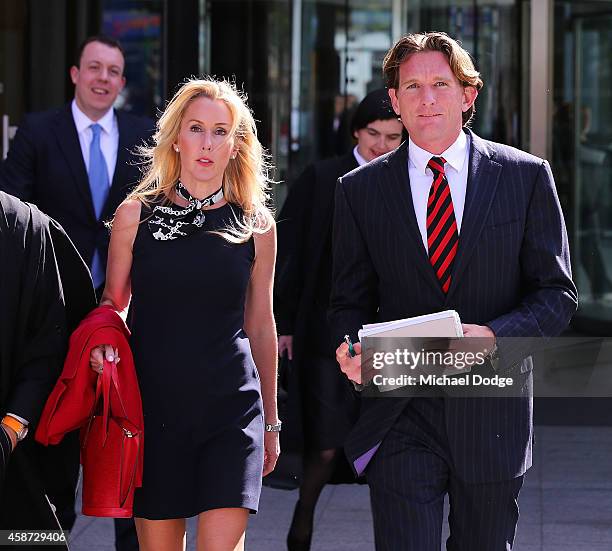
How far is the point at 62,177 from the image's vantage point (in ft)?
20.0

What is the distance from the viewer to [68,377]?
375 cm

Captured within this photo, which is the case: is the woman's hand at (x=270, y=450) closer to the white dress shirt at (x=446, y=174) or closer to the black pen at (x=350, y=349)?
the black pen at (x=350, y=349)

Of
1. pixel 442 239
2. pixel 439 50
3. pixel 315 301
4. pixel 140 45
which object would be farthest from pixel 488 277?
Result: pixel 140 45

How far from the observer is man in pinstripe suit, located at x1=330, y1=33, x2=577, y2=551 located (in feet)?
11.9

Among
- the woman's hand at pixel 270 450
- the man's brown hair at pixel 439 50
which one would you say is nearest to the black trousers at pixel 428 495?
the woman's hand at pixel 270 450

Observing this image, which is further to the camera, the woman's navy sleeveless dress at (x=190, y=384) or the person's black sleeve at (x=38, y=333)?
the woman's navy sleeveless dress at (x=190, y=384)

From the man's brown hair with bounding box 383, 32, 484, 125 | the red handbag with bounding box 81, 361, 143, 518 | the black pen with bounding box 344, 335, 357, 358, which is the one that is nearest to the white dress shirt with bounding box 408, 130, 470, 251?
the man's brown hair with bounding box 383, 32, 484, 125

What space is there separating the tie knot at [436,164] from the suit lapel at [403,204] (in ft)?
0.24

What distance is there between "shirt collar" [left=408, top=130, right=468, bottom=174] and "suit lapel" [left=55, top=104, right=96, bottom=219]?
2.58m

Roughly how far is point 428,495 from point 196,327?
32.7 inches

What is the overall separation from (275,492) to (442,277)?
11.8 feet

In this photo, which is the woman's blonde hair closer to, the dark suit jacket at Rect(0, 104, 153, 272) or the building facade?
the dark suit jacket at Rect(0, 104, 153, 272)

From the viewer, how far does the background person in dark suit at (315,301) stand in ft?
17.7

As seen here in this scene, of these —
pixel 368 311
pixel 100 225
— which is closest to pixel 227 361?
pixel 368 311
